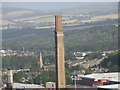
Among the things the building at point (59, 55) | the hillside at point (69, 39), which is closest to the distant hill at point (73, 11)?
the hillside at point (69, 39)

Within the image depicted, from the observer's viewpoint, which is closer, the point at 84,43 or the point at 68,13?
the point at 84,43

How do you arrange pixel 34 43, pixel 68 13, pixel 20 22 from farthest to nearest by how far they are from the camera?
pixel 20 22, pixel 68 13, pixel 34 43

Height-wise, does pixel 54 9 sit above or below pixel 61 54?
above

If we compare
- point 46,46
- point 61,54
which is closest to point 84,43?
point 46,46

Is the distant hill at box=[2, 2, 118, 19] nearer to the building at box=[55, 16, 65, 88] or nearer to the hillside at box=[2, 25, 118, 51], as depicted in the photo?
the hillside at box=[2, 25, 118, 51]

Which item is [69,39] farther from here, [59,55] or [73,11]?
[59,55]

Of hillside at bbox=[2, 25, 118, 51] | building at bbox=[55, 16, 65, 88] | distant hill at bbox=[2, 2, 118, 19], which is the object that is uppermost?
distant hill at bbox=[2, 2, 118, 19]

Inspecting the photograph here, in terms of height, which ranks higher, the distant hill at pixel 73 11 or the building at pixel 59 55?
the distant hill at pixel 73 11

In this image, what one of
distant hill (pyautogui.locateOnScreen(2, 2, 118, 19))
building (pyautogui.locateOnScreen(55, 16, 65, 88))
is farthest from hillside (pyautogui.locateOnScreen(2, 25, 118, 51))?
building (pyautogui.locateOnScreen(55, 16, 65, 88))

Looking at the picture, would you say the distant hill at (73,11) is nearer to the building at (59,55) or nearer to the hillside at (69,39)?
the hillside at (69,39)

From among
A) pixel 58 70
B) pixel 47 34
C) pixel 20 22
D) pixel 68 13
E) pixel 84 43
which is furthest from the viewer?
pixel 20 22

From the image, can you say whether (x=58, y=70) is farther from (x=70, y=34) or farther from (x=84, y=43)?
(x=70, y=34)
